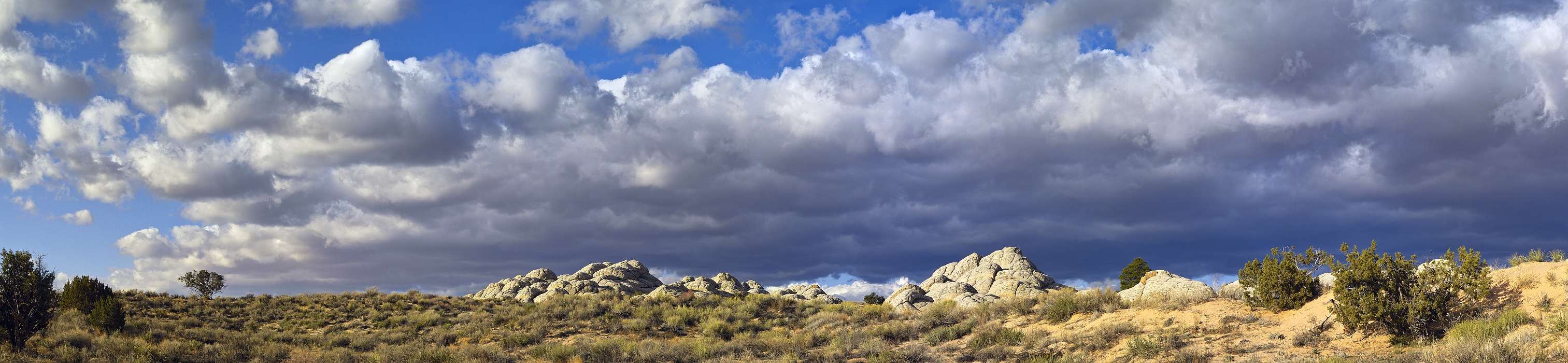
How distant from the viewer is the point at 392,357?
25938 millimetres

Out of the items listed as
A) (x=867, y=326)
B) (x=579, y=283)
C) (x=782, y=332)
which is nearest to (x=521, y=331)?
(x=782, y=332)

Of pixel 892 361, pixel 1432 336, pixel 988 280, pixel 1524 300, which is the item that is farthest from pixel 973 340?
pixel 988 280

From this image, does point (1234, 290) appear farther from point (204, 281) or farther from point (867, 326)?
point (204, 281)

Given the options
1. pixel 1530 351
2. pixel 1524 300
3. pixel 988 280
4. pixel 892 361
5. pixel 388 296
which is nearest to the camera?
pixel 1530 351

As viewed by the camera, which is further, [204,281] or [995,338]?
[204,281]

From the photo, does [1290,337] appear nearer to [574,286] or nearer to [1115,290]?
[1115,290]

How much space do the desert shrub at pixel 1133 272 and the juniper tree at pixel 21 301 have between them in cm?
5806

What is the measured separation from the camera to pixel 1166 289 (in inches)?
1021

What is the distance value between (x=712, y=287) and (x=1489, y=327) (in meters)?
45.8

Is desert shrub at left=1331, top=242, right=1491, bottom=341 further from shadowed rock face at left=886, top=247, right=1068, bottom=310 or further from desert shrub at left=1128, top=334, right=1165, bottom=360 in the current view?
shadowed rock face at left=886, top=247, right=1068, bottom=310

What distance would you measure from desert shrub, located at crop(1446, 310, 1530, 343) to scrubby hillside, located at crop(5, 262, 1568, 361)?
35 millimetres

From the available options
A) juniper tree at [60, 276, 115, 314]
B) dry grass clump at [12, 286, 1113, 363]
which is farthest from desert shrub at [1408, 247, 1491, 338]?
juniper tree at [60, 276, 115, 314]

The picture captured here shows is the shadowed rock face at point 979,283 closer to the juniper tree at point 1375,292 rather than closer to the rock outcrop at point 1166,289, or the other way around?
the rock outcrop at point 1166,289

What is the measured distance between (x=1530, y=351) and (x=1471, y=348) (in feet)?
2.62
